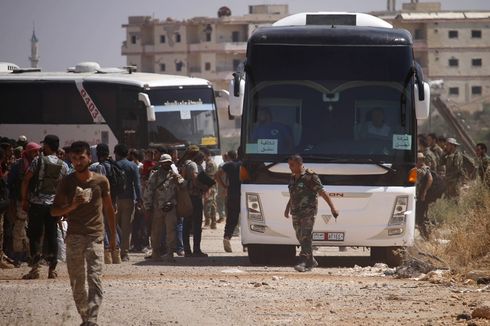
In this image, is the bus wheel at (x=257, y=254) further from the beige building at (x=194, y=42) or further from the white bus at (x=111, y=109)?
the beige building at (x=194, y=42)

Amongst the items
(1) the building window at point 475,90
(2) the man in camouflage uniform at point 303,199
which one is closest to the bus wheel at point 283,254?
(2) the man in camouflage uniform at point 303,199

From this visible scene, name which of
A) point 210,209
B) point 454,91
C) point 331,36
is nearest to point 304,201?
point 331,36

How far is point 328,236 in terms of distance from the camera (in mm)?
20359

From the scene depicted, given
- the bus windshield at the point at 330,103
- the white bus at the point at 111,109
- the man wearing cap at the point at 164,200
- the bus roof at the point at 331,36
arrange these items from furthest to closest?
1. the white bus at the point at 111,109
2. the man wearing cap at the point at 164,200
3. the bus roof at the point at 331,36
4. the bus windshield at the point at 330,103

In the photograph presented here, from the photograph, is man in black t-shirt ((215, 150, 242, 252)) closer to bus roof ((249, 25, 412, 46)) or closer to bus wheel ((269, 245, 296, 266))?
bus wheel ((269, 245, 296, 266))

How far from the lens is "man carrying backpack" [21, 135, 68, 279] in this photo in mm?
17828

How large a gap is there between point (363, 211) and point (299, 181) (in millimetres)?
1616

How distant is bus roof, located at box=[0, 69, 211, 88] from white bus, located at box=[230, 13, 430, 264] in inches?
574

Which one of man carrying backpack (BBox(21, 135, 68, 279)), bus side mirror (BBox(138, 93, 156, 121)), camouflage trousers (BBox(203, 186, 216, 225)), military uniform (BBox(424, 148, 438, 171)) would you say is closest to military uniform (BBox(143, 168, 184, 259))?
man carrying backpack (BBox(21, 135, 68, 279))

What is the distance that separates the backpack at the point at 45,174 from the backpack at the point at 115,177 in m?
3.02

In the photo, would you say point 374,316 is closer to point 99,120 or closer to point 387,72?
point 387,72

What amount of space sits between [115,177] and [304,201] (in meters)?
3.30

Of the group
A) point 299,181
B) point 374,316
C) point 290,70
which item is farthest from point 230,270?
point 374,316

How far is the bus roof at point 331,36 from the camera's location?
2072cm
